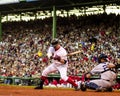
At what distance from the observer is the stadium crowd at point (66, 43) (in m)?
24.3

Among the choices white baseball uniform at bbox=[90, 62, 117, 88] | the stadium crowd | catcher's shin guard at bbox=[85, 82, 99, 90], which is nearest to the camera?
white baseball uniform at bbox=[90, 62, 117, 88]

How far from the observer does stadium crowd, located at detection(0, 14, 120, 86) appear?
24.3 meters

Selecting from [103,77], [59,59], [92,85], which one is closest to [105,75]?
[103,77]

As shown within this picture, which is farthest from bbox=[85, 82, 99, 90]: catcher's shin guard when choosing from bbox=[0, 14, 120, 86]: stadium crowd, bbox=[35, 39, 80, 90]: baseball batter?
bbox=[0, 14, 120, 86]: stadium crowd

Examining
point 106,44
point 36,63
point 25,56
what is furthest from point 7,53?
point 106,44

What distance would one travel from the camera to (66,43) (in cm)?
2738

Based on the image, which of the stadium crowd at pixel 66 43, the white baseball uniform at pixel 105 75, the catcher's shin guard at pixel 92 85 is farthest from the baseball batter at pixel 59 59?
the stadium crowd at pixel 66 43

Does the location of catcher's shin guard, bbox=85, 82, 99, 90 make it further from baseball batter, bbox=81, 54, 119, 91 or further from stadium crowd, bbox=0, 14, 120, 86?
stadium crowd, bbox=0, 14, 120, 86

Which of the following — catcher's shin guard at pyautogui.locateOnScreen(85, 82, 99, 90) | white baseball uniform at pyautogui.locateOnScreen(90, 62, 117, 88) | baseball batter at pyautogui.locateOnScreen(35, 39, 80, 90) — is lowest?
catcher's shin guard at pyautogui.locateOnScreen(85, 82, 99, 90)

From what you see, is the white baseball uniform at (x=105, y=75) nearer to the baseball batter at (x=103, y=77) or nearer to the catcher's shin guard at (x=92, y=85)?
the baseball batter at (x=103, y=77)

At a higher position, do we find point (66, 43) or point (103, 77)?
point (66, 43)

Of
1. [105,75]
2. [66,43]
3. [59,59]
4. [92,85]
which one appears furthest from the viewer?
[66,43]

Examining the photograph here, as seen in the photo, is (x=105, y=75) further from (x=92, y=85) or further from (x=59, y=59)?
(x=59, y=59)

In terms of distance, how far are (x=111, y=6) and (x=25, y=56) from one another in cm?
776
